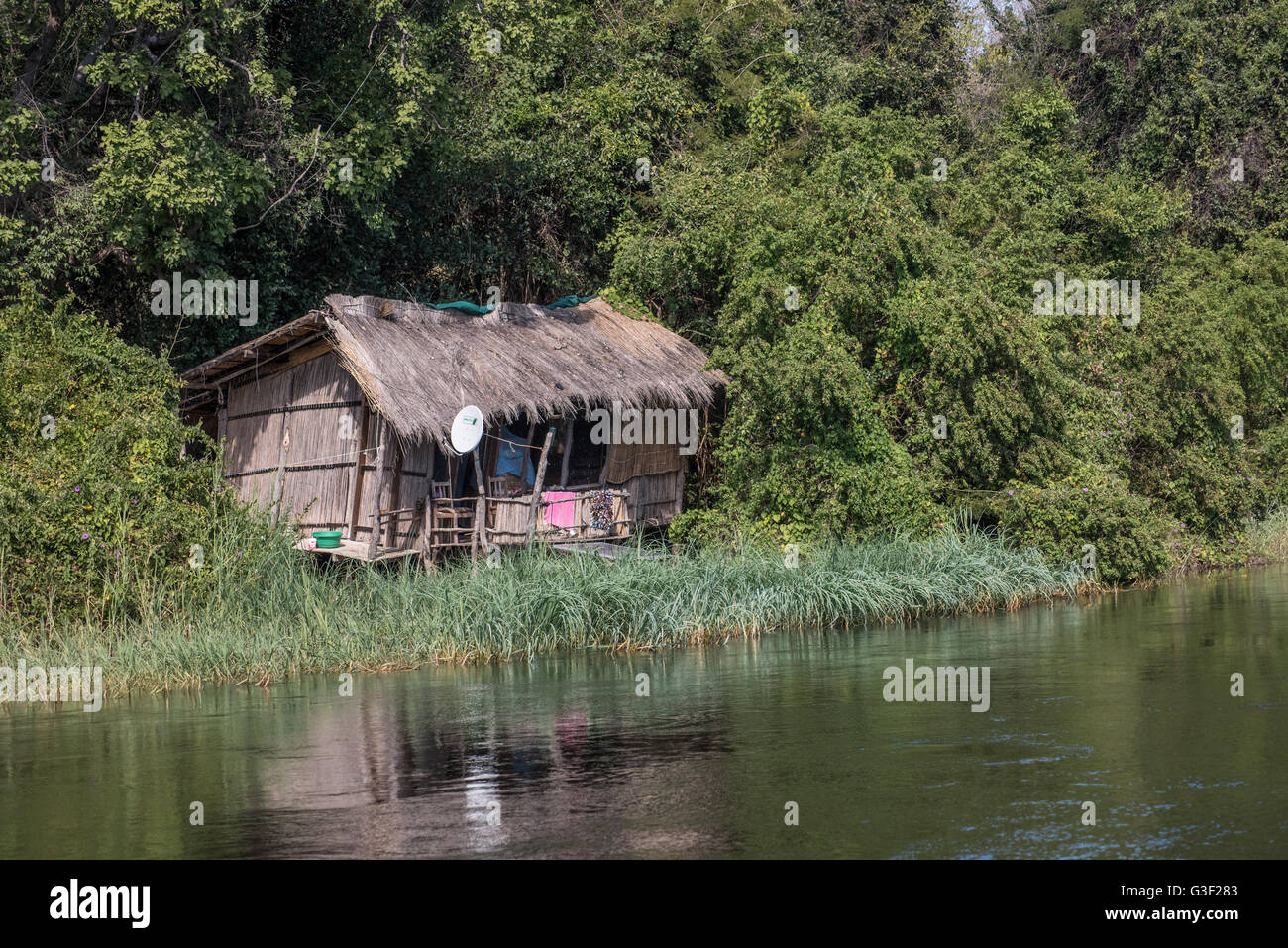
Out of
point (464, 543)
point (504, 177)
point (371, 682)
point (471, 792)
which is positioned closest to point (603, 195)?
point (504, 177)

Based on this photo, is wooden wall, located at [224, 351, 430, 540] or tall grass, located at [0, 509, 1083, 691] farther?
wooden wall, located at [224, 351, 430, 540]

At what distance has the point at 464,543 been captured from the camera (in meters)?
18.0

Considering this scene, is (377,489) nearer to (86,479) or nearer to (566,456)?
(566,456)

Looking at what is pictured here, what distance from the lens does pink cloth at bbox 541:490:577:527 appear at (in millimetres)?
19234

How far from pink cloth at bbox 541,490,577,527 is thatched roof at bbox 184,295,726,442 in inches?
50.3

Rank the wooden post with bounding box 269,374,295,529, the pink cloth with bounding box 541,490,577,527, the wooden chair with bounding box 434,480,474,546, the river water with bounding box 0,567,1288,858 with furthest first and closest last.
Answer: the pink cloth with bounding box 541,490,577,527
the wooden post with bounding box 269,374,295,529
the wooden chair with bounding box 434,480,474,546
the river water with bounding box 0,567,1288,858

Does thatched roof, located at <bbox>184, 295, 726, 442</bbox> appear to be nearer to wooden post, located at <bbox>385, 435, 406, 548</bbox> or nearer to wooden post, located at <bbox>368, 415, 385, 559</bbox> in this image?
wooden post, located at <bbox>368, 415, 385, 559</bbox>

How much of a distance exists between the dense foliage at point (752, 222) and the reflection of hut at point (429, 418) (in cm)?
135

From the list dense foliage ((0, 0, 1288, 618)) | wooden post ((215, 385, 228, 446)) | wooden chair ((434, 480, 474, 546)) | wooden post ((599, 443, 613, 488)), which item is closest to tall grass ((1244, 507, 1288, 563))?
dense foliage ((0, 0, 1288, 618))

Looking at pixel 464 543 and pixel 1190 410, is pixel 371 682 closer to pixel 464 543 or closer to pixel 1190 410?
pixel 464 543

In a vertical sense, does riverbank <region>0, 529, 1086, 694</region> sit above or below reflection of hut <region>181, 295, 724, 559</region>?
below

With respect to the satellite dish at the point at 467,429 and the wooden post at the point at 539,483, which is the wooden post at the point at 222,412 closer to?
the satellite dish at the point at 467,429

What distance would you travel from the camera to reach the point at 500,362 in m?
18.4
